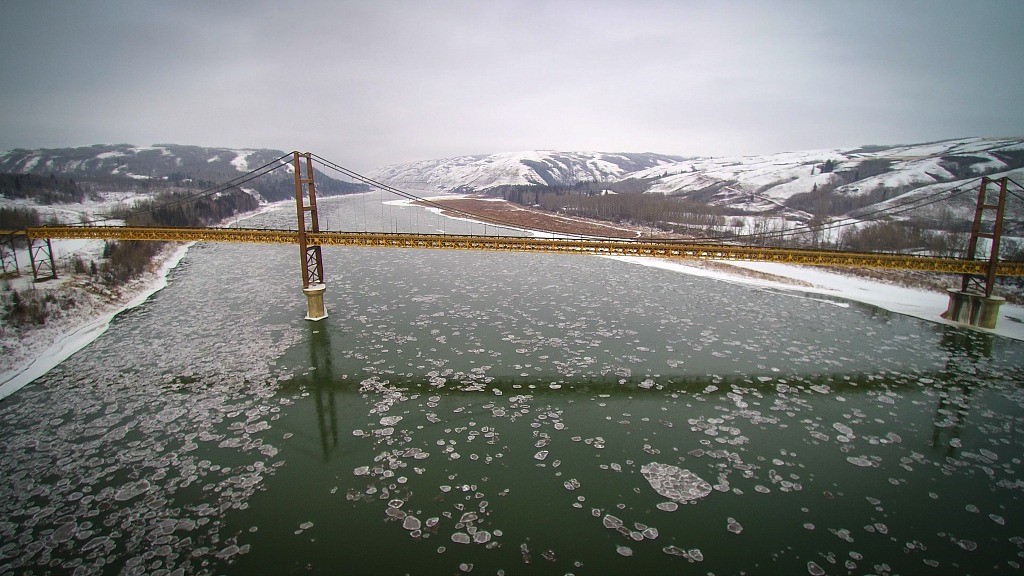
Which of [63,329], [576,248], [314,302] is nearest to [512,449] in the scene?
[314,302]

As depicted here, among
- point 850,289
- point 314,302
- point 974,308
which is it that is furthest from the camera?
point 850,289

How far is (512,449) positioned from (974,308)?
31280 mm

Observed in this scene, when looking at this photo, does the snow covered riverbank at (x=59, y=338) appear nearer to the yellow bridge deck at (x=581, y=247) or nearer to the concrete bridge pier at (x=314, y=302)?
the yellow bridge deck at (x=581, y=247)

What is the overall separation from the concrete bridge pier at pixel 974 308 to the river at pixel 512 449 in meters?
1.56

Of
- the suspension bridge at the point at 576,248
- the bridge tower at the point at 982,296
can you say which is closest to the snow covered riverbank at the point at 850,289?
the bridge tower at the point at 982,296

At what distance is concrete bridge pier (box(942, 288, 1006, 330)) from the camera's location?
25953mm

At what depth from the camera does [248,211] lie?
11119cm

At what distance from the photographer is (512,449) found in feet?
43.8

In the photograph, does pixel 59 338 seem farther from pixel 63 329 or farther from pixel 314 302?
pixel 314 302

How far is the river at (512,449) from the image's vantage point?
31.7 ft

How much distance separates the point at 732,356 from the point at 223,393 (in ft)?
72.4

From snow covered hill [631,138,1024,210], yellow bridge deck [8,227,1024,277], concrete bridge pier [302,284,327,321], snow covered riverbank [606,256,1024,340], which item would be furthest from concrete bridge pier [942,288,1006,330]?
snow covered hill [631,138,1024,210]

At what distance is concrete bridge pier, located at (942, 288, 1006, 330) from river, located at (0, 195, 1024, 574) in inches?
61.4

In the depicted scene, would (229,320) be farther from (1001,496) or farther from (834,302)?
(834,302)
